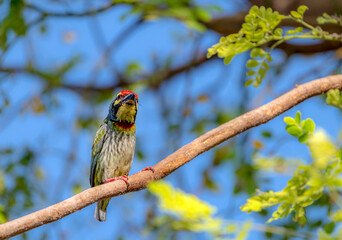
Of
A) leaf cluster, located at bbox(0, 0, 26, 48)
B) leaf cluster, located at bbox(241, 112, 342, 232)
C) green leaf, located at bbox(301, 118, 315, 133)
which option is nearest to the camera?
leaf cluster, located at bbox(241, 112, 342, 232)

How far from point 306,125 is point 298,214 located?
28 centimetres

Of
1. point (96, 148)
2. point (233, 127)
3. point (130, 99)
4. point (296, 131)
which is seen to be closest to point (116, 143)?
point (96, 148)

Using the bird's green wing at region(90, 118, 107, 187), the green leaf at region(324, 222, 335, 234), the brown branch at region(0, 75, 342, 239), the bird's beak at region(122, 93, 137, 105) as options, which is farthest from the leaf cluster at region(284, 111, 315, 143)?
the bird's green wing at region(90, 118, 107, 187)

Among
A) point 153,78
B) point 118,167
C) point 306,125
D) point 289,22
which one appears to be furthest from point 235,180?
point 306,125

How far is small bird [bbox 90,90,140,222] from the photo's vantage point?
3400mm

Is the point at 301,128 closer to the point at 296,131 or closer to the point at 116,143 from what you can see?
the point at 296,131

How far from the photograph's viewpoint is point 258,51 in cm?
223

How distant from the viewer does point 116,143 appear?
343 centimetres

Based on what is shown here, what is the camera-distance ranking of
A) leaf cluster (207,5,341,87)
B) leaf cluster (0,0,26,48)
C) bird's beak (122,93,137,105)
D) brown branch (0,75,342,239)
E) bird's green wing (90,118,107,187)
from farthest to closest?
bird's green wing (90,118,107,187) < bird's beak (122,93,137,105) < leaf cluster (0,0,26,48) < brown branch (0,75,342,239) < leaf cluster (207,5,341,87)

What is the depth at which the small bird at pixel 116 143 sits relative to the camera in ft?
11.2

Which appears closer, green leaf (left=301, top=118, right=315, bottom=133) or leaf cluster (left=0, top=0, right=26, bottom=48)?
green leaf (left=301, top=118, right=315, bottom=133)

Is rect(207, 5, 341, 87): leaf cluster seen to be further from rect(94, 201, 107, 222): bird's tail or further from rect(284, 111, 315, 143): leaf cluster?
rect(94, 201, 107, 222): bird's tail

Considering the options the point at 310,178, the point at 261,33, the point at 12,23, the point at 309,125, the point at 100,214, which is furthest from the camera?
the point at 100,214

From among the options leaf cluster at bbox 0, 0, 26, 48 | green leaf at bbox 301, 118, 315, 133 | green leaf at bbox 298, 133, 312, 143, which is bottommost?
green leaf at bbox 298, 133, 312, 143
